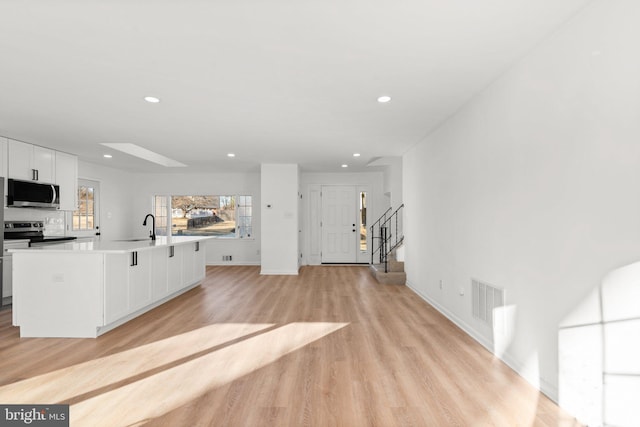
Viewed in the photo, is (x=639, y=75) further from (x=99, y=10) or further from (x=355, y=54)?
(x=99, y=10)

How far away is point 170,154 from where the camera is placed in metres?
6.26

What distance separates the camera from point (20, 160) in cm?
508

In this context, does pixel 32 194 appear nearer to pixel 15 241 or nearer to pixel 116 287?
pixel 15 241

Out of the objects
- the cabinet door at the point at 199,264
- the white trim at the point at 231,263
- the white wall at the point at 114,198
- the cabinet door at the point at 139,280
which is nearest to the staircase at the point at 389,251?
the white trim at the point at 231,263

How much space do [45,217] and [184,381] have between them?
5258 millimetres

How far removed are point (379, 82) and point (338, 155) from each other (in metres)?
3.40

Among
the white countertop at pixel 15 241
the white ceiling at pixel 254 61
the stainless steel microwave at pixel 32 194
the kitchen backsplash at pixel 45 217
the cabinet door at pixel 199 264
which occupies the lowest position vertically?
the cabinet door at pixel 199 264

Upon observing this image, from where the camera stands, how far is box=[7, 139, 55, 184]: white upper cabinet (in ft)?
16.3

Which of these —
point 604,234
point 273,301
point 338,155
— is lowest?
point 273,301

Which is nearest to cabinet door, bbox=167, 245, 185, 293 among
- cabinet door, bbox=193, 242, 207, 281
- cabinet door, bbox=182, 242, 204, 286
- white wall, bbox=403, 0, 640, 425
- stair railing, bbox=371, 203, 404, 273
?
cabinet door, bbox=182, 242, 204, 286

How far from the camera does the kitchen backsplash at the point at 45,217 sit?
5207 millimetres

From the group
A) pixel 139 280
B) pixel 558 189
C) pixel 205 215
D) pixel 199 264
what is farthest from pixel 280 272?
pixel 558 189

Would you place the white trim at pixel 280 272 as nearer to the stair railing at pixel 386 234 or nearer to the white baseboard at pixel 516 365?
the stair railing at pixel 386 234

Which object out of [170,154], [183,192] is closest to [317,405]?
[170,154]
